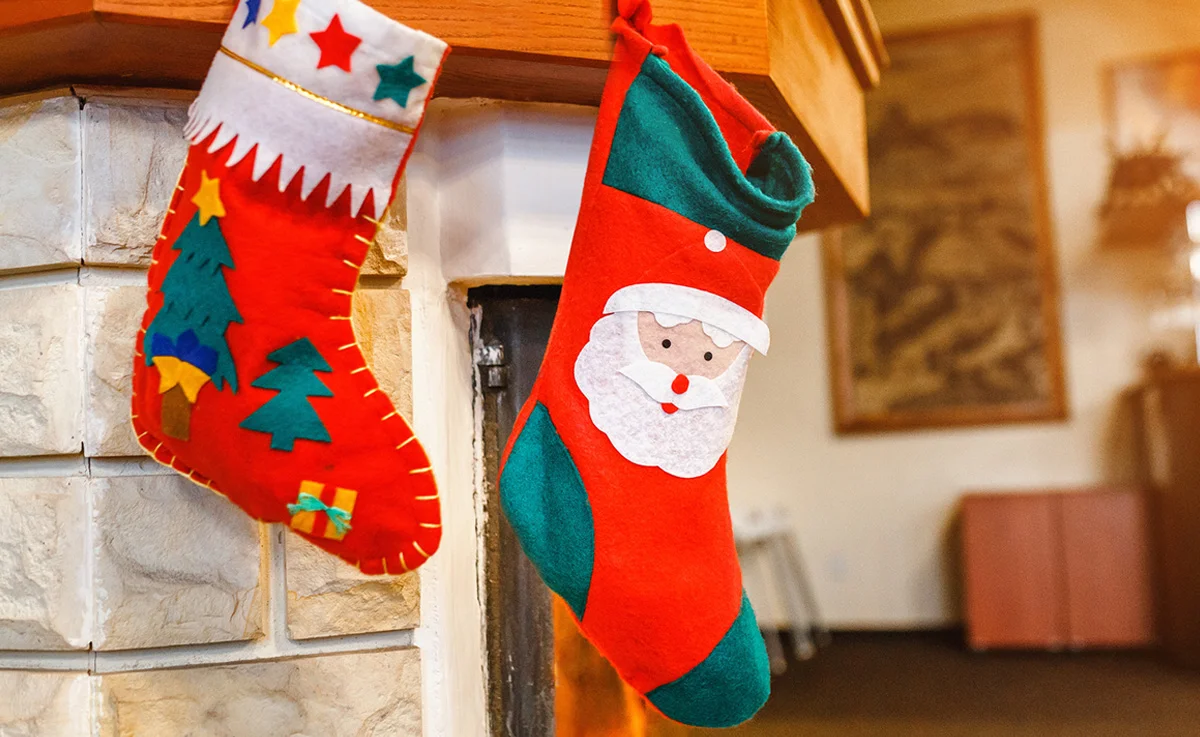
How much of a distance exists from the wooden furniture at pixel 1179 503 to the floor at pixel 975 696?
103 millimetres

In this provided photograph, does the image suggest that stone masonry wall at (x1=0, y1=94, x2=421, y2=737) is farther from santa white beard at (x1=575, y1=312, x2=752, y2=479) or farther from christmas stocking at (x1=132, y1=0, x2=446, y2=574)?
santa white beard at (x1=575, y1=312, x2=752, y2=479)

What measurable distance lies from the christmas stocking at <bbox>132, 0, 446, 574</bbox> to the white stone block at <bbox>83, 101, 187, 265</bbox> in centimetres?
11

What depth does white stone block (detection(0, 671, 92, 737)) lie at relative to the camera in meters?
0.62

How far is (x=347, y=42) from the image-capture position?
531 millimetres

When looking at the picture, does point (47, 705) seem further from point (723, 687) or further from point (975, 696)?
point (975, 696)

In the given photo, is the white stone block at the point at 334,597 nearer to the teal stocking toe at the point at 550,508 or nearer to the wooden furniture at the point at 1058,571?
the teal stocking toe at the point at 550,508

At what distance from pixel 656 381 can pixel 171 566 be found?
354mm

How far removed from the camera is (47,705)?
63 centimetres

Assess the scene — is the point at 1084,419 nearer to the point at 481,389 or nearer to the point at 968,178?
the point at 968,178

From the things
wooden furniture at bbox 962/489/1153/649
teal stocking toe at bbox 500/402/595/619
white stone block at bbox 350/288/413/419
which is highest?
white stone block at bbox 350/288/413/419

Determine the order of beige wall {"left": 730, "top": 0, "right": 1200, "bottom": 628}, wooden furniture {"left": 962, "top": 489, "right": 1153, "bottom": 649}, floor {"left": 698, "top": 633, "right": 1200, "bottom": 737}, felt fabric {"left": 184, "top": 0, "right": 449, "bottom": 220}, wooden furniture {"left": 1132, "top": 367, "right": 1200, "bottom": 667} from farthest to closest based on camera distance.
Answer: beige wall {"left": 730, "top": 0, "right": 1200, "bottom": 628} < wooden furniture {"left": 962, "top": 489, "right": 1153, "bottom": 649} < wooden furniture {"left": 1132, "top": 367, "right": 1200, "bottom": 667} < floor {"left": 698, "top": 633, "right": 1200, "bottom": 737} < felt fabric {"left": 184, "top": 0, "right": 449, "bottom": 220}

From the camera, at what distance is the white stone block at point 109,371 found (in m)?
0.63

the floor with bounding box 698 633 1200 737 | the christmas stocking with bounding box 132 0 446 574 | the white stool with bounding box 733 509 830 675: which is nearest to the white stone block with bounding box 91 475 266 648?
the christmas stocking with bounding box 132 0 446 574

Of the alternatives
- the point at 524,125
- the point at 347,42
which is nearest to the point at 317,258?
the point at 347,42
